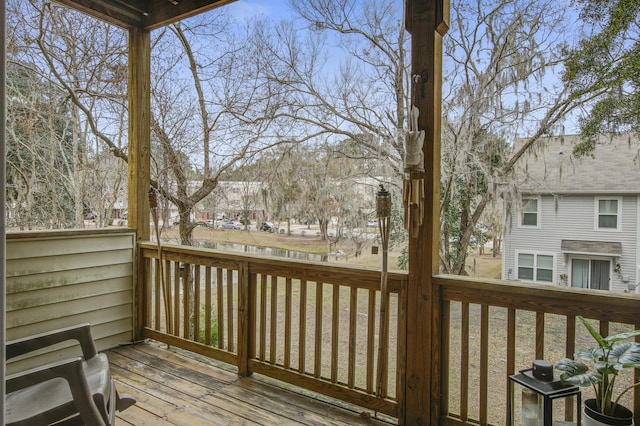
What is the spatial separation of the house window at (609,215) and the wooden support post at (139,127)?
12.0 feet

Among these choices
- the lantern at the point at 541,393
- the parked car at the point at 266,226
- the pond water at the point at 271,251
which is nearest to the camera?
the lantern at the point at 541,393

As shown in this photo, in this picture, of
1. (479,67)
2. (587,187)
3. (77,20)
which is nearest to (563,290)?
(587,187)

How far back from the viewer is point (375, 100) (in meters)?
4.45

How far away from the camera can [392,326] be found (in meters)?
4.05

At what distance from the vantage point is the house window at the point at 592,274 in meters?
2.51

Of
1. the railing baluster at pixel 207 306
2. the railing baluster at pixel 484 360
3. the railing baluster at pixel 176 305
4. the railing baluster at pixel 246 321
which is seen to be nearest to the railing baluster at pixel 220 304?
the railing baluster at pixel 207 306

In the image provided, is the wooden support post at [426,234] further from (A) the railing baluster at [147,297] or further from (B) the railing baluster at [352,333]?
(A) the railing baluster at [147,297]

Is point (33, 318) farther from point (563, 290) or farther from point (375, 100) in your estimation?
point (375, 100)

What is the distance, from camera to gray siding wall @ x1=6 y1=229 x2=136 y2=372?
9.29 feet

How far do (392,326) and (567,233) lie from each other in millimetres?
1942

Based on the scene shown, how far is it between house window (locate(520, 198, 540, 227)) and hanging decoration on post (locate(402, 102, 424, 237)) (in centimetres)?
151

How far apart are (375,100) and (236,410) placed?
344cm

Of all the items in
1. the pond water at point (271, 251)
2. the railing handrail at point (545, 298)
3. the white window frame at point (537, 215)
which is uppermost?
the white window frame at point (537, 215)

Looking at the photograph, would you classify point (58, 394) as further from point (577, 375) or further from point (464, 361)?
point (577, 375)
